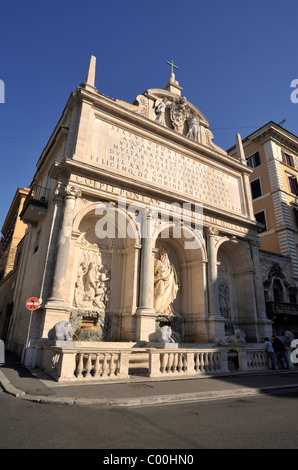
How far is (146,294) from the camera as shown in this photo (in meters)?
14.1

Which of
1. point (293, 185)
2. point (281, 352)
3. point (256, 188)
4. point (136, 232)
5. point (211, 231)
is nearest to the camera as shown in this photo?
point (281, 352)

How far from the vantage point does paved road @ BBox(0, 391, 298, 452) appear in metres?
3.60

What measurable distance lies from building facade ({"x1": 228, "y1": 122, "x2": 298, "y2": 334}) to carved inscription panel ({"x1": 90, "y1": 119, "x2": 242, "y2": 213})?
20.4 feet

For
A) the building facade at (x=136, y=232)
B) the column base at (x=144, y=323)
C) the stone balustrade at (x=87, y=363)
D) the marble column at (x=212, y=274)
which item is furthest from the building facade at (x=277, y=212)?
the stone balustrade at (x=87, y=363)

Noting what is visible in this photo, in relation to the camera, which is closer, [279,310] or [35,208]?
[35,208]

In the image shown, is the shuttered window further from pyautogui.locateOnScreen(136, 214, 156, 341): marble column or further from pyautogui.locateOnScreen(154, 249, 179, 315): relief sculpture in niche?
pyautogui.locateOnScreen(136, 214, 156, 341): marble column

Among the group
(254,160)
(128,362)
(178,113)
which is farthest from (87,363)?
(254,160)

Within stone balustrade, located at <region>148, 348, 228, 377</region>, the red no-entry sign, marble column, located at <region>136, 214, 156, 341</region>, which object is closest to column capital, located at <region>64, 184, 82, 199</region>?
marble column, located at <region>136, 214, 156, 341</region>

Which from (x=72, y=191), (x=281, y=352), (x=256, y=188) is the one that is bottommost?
(x=281, y=352)

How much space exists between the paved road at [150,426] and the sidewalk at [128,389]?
338 millimetres

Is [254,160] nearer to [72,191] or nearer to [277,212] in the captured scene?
[277,212]

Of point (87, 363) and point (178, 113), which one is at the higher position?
point (178, 113)

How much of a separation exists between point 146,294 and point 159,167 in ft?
26.9

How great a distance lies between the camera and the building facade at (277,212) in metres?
22.5
